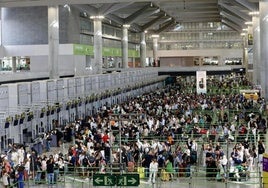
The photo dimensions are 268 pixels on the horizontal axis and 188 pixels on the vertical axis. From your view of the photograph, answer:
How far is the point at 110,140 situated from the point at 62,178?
4964 millimetres

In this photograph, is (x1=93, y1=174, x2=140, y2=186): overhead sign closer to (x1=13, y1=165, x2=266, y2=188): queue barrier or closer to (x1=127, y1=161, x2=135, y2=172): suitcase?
(x1=13, y1=165, x2=266, y2=188): queue barrier

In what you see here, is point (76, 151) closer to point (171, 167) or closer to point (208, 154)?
point (171, 167)

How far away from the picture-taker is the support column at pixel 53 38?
45.7 m

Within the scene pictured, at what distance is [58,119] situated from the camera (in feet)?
107

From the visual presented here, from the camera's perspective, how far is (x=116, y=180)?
15367mm

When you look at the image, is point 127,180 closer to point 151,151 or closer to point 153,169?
point 153,169

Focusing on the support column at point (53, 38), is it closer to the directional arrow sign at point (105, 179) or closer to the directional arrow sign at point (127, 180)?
the directional arrow sign at point (105, 179)

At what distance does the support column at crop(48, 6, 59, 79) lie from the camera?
150ft

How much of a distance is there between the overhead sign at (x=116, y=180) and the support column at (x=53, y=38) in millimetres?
31619

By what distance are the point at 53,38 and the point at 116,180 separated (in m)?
32.3

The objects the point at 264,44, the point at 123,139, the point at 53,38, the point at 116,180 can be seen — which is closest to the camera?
the point at 116,180

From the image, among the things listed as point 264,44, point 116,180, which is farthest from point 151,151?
point 264,44

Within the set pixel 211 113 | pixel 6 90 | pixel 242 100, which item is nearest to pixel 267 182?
pixel 6 90

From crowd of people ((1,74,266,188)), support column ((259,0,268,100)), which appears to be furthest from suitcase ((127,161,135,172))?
support column ((259,0,268,100))
